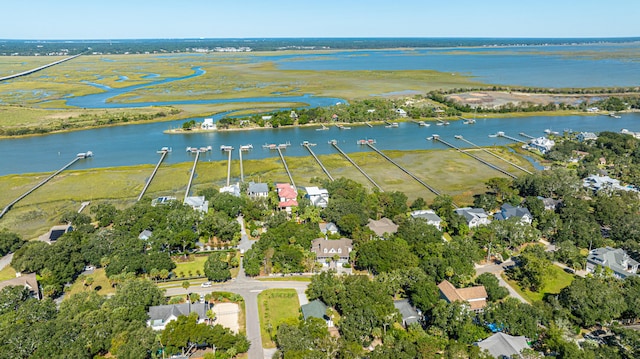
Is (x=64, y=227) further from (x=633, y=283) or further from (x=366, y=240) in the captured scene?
(x=633, y=283)

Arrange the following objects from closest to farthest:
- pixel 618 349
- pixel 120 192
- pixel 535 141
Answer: pixel 618 349 → pixel 120 192 → pixel 535 141

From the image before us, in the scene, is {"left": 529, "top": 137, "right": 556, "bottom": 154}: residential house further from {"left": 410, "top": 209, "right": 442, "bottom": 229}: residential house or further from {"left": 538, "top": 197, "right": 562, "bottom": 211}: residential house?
{"left": 410, "top": 209, "right": 442, "bottom": 229}: residential house

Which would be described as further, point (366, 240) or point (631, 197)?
point (631, 197)

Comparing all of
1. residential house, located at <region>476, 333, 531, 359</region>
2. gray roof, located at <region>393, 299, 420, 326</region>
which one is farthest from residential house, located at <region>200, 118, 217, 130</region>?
residential house, located at <region>476, 333, 531, 359</region>

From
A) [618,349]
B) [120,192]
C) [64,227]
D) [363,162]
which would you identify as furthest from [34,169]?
[618,349]

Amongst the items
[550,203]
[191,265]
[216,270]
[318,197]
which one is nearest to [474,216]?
[550,203]
